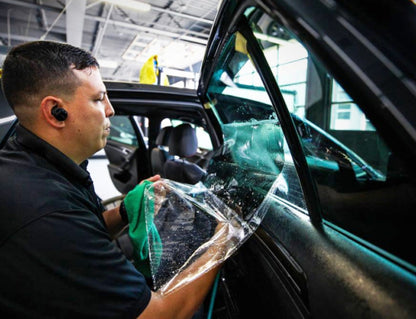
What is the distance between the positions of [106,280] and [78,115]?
2.07 ft

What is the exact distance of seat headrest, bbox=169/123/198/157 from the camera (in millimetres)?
2346

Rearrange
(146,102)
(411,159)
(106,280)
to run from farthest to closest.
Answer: (146,102), (106,280), (411,159)

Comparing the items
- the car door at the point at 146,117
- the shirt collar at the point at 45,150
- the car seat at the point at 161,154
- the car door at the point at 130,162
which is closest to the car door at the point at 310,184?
the shirt collar at the point at 45,150

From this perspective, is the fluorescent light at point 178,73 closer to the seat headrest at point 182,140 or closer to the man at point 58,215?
the seat headrest at point 182,140

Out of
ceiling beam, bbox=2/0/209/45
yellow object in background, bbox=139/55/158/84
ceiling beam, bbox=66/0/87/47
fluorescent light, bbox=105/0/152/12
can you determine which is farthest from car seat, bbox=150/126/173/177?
ceiling beam, bbox=2/0/209/45

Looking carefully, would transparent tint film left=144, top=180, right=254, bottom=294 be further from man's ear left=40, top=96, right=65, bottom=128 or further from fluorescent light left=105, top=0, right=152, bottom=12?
fluorescent light left=105, top=0, right=152, bottom=12

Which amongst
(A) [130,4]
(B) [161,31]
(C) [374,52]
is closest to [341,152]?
(C) [374,52]

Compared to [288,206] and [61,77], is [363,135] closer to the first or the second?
[288,206]

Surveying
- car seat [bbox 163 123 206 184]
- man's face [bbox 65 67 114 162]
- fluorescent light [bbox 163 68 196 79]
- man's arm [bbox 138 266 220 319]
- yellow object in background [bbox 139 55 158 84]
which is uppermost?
fluorescent light [bbox 163 68 196 79]

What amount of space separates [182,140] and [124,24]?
255 inches

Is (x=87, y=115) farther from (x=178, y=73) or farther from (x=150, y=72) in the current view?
(x=178, y=73)

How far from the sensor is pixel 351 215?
0.67m

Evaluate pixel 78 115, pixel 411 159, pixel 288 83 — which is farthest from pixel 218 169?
pixel 411 159

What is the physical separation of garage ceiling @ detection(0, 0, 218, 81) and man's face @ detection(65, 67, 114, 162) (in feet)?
13.6
